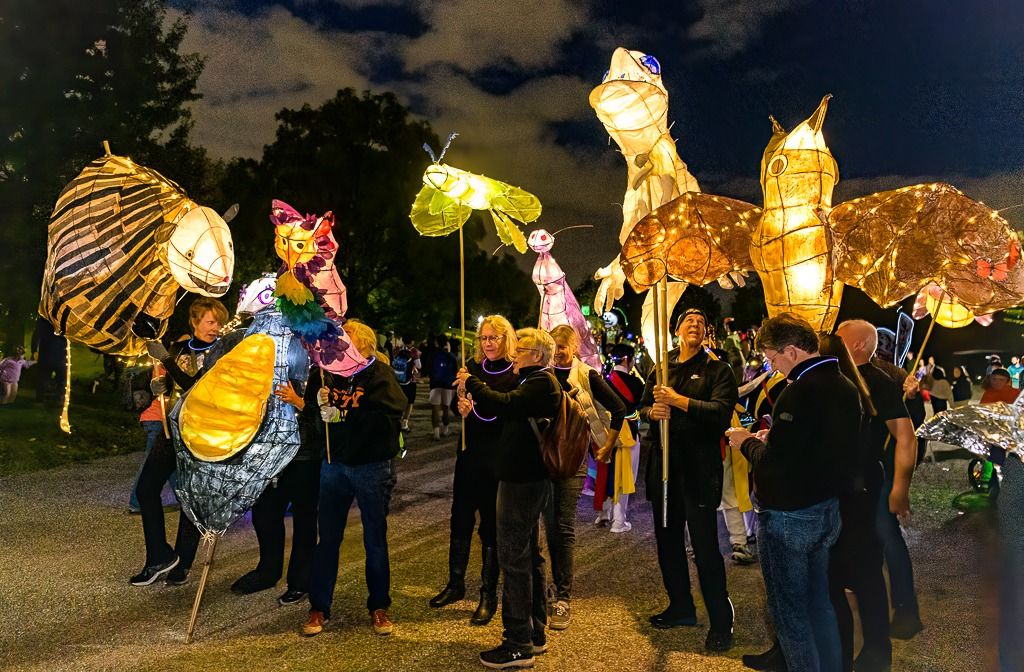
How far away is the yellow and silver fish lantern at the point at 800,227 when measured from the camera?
4.02 meters

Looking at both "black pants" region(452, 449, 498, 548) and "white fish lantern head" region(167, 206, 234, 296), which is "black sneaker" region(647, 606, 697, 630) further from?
"white fish lantern head" region(167, 206, 234, 296)

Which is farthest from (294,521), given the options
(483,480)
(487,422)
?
(487,422)

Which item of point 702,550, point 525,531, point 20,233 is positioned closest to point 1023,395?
point 702,550

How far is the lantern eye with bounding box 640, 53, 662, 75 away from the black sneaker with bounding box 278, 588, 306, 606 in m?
4.47

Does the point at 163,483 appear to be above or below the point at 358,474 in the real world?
below

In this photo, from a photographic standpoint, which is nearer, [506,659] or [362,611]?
[506,659]

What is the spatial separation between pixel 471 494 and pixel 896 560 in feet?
8.36

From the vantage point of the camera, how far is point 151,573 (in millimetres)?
5254

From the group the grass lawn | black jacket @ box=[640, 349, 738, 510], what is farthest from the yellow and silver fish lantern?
the grass lawn

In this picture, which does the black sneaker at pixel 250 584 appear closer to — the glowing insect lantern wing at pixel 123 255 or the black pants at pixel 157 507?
the black pants at pixel 157 507

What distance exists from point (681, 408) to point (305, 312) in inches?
85.6

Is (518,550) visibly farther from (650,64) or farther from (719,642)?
(650,64)

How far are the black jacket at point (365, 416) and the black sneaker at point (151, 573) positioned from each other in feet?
6.35

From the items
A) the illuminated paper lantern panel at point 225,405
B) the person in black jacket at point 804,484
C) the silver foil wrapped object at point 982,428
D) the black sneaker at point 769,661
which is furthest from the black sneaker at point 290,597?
the silver foil wrapped object at point 982,428
